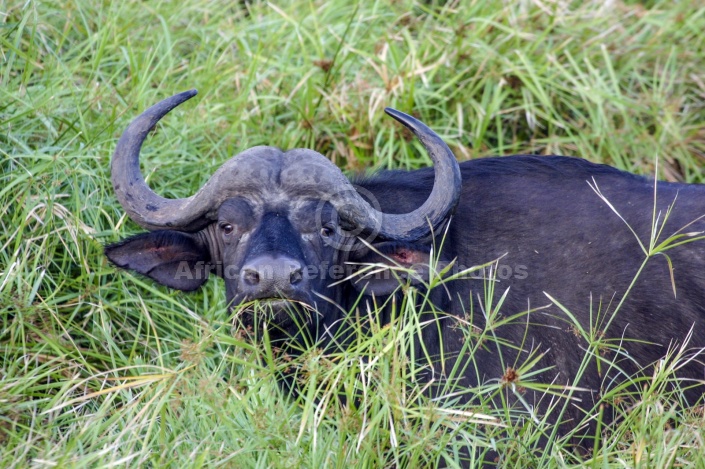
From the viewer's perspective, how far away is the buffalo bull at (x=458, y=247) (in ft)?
14.3

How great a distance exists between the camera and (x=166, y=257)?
4.75 m

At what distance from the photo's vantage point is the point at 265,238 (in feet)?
13.6

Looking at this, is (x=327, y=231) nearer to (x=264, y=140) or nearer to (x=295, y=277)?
(x=295, y=277)

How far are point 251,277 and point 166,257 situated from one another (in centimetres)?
93

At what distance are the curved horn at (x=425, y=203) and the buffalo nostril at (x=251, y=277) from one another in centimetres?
62

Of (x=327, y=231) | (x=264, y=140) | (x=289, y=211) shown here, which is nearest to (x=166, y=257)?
(x=289, y=211)

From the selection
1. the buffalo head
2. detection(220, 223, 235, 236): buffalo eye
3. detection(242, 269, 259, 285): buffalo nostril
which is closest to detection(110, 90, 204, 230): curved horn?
the buffalo head

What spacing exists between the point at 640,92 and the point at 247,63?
9.85ft

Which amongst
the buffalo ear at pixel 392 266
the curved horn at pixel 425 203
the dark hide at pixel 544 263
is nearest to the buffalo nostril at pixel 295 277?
the dark hide at pixel 544 263

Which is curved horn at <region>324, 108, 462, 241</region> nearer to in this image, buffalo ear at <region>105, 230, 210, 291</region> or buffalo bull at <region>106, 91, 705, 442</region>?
buffalo bull at <region>106, 91, 705, 442</region>

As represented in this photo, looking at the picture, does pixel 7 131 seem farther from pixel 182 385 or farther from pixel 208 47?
pixel 182 385

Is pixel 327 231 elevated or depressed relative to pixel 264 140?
elevated

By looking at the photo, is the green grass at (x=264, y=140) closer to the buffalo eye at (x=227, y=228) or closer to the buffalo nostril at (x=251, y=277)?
the buffalo nostril at (x=251, y=277)

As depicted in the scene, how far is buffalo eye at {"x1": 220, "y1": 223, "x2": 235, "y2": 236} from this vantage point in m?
4.45
